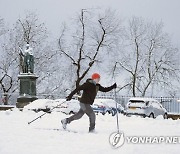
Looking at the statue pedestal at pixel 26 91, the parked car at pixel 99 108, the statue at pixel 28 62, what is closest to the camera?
the parked car at pixel 99 108

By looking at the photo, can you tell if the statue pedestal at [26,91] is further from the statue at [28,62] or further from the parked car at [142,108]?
the parked car at [142,108]

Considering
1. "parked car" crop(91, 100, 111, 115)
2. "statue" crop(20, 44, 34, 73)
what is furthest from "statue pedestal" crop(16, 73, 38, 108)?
"parked car" crop(91, 100, 111, 115)

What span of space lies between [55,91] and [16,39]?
7939 mm

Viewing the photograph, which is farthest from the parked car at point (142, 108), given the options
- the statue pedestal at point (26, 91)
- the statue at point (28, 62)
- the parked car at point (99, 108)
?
the statue at point (28, 62)

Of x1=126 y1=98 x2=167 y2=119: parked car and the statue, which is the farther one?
the statue

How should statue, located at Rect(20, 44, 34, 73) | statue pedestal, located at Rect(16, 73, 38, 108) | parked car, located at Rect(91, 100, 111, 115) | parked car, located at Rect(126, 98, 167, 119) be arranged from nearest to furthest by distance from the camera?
parked car, located at Rect(126, 98, 167, 119) → parked car, located at Rect(91, 100, 111, 115) → statue pedestal, located at Rect(16, 73, 38, 108) → statue, located at Rect(20, 44, 34, 73)

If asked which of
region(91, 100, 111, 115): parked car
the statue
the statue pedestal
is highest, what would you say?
the statue

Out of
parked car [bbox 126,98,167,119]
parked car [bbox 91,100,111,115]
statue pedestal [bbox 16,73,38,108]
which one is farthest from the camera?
statue pedestal [bbox 16,73,38,108]

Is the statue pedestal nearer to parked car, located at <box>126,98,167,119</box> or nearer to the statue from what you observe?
the statue

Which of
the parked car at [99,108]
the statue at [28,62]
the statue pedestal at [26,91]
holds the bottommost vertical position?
the parked car at [99,108]

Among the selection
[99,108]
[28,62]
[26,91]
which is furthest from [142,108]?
[28,62]

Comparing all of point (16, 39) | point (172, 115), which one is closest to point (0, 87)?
point (16, 39)

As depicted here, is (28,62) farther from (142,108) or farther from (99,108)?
(142,108)

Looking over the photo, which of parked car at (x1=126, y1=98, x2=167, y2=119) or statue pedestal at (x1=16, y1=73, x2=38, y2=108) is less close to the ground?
statue pedestal at (x1=16, y1=73, x2=38, y2=108)
